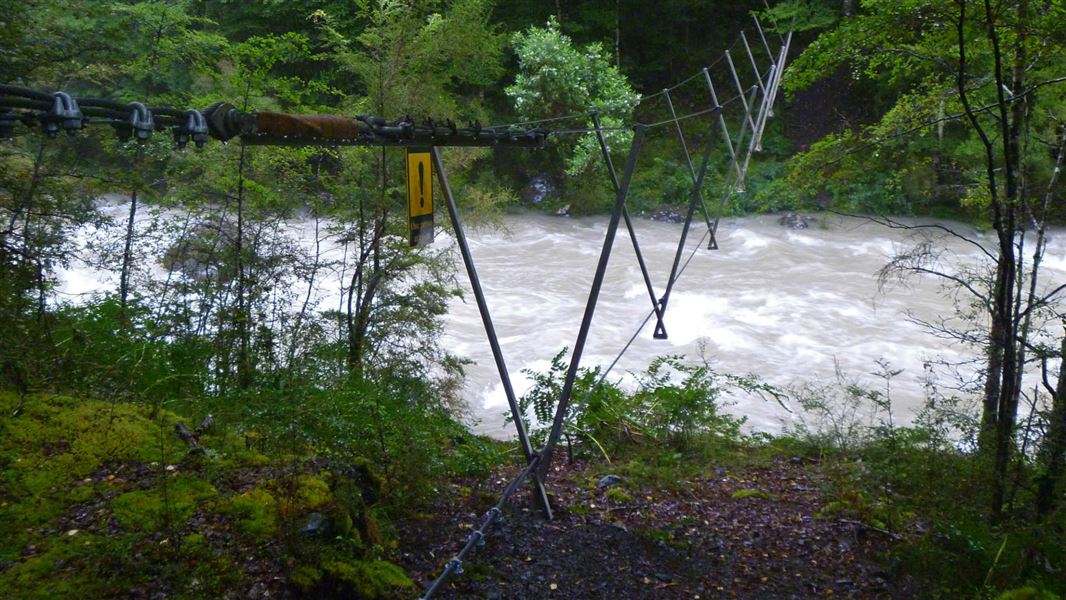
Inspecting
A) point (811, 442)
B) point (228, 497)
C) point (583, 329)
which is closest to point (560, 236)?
point (811, 442)

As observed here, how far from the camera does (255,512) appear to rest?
330 cm

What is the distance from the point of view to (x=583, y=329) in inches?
173

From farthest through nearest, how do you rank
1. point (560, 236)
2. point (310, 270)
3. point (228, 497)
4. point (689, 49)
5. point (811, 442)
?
point (689, 49), point (560, 236), point (310, 270), point (811, 442), point (228, 497)

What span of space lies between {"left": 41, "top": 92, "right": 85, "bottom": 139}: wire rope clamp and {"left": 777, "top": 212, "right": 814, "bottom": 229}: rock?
17472 millimetres

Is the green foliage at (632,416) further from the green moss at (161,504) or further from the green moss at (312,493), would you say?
the green moss at (161,504)

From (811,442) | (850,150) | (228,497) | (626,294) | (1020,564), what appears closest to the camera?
(228,497)

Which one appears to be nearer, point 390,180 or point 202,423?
point 202,423

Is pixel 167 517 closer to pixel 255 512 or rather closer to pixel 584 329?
pixel 255 512

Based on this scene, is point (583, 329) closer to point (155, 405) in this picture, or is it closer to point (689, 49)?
point (155, 405)

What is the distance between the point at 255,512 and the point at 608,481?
2726mm

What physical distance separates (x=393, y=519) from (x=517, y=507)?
0.84 meters

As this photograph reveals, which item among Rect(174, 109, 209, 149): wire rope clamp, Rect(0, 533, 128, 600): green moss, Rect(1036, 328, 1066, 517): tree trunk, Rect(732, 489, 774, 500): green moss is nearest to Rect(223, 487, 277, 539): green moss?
Rect(0, 533, 128, 600): green moss

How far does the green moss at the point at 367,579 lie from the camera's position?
300 cm

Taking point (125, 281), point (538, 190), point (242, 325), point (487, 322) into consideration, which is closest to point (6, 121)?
point (487, 322)
